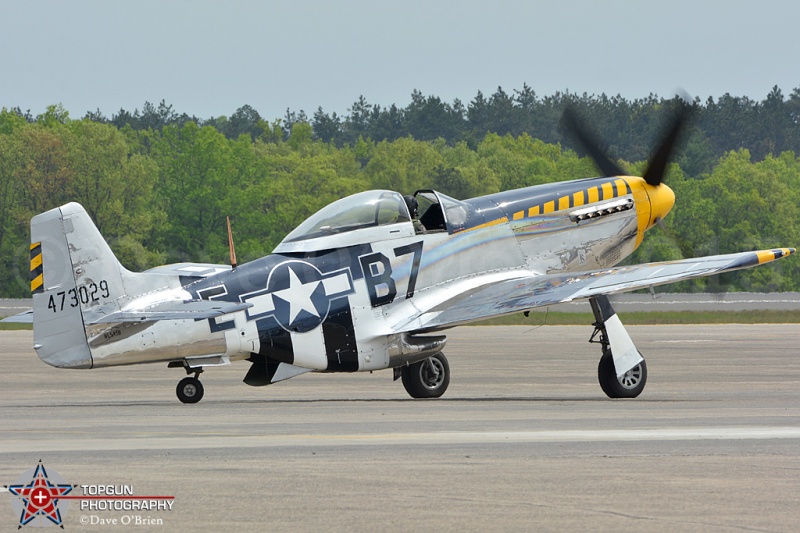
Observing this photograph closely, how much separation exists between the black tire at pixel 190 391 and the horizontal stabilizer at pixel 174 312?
135 centimetres

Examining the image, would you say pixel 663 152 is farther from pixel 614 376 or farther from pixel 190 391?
pixel 190 391

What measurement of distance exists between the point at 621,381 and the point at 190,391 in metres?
5.67

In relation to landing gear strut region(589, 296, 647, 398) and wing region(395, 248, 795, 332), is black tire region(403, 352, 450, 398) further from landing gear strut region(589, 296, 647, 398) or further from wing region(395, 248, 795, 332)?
landing gear strut region(589, 296, 647, 398)

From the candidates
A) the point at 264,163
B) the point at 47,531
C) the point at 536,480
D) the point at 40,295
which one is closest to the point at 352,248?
the point at 40,295

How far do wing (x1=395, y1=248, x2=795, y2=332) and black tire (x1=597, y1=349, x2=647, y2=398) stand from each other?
1124 millimetres

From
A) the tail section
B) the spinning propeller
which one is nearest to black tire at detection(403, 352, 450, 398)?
the tail section

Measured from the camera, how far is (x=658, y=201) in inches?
876

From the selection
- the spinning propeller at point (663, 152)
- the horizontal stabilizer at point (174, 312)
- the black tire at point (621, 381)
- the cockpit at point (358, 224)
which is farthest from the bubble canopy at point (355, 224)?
the spinning propeller at point (663, 152)

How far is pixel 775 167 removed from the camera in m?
120

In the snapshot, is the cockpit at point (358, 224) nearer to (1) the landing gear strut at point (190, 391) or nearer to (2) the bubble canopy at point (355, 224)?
(2) the bubble canopy at point (355, 224)

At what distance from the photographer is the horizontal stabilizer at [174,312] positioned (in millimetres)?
17203

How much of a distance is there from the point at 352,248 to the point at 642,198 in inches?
216

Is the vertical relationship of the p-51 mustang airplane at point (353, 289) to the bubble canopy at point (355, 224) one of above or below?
below

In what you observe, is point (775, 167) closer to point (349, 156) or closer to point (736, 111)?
point (349, 156)
